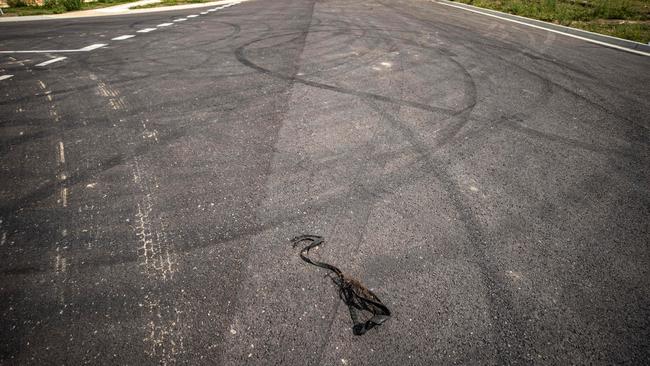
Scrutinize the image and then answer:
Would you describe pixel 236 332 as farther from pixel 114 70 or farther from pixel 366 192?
pixel 114 70

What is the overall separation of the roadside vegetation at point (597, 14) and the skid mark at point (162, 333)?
14.1 meters

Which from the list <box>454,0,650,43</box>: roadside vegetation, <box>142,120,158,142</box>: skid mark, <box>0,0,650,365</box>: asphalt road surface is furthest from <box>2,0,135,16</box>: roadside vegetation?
<box>454,0,650,43</box>: roadside vegetation

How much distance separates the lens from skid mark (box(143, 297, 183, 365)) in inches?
73.1

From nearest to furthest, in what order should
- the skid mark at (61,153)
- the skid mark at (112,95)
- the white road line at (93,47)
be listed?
the skid mark at (61,153), the skid mark at (112,95), the white road line at (93,47)

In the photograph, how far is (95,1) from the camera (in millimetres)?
19172

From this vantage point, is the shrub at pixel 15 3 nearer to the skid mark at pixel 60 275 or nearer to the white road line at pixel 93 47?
the white road line at pixel 93 47

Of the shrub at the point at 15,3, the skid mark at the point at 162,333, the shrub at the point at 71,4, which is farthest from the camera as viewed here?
the shrub at the point at 15,3

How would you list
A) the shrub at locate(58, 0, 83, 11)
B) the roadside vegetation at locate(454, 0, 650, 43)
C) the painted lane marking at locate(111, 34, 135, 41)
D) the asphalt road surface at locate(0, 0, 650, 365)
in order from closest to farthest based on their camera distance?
1. the asphalt road surface at locate(0, 0, 650, 365)
2. the painted lane marking at locate(111, 34, 135, 41)
3. the roadside vegetation at locate(454, 0, 650, 43)
4. the shrub at locate(58, 0, 83, 11)

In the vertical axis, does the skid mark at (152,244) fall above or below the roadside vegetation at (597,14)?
below

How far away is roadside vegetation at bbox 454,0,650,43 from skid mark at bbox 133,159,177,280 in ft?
45.6

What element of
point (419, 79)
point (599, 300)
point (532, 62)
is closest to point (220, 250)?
point (599, 300)

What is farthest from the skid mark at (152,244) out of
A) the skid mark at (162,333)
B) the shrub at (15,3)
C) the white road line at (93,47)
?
the shrub at (15,3)

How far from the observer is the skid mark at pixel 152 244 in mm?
2348

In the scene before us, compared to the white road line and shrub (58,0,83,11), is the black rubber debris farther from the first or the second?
shrub (58,0,83,11)
